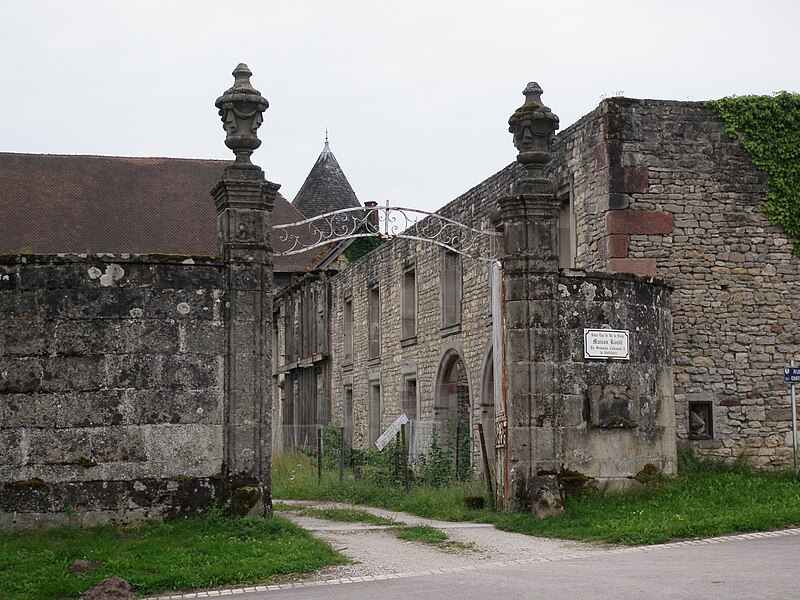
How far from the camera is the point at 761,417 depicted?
50.8ft

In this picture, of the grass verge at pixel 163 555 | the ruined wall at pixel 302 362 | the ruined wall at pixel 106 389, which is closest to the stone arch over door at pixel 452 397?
the ruined wall at pixel 302 362

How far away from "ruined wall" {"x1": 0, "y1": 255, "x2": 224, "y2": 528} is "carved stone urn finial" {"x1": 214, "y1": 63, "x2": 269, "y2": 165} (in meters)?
1.29

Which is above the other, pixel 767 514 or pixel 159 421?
pixel 159 421

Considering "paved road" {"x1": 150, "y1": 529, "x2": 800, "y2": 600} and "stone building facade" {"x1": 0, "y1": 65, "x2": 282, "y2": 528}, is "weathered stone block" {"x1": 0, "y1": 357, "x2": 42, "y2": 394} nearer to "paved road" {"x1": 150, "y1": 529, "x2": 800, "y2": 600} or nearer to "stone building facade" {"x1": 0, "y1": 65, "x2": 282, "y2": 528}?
"stone building facade" {"x1": 0, "y1": 65, "x2": 282, "y2": 528}

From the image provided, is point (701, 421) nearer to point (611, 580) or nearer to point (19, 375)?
point (611, 580)

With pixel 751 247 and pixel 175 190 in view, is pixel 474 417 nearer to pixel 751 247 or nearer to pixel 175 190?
pixel 751 247

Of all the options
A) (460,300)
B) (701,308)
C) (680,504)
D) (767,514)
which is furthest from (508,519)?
(460,300)

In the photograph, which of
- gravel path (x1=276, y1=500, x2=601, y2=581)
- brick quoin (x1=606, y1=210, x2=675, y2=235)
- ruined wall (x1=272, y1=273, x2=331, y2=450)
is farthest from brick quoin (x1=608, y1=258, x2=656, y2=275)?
ruined wall (x1=272, y1=273, x2=331, y2=450)

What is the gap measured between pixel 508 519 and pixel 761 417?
16.9 feet

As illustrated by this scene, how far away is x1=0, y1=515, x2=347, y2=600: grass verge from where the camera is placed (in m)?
8.61

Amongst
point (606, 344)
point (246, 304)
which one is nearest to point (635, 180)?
point (606, 344)

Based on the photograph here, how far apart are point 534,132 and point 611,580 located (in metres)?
5.81

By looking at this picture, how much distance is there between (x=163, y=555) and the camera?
9312mm

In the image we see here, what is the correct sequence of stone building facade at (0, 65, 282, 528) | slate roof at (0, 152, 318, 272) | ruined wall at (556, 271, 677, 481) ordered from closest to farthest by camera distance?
stone building facade at (0, 65, 282, 528)
ruined wall at (556, 271, 677, 481)
slate roof at (0, 152, 318, 272)
